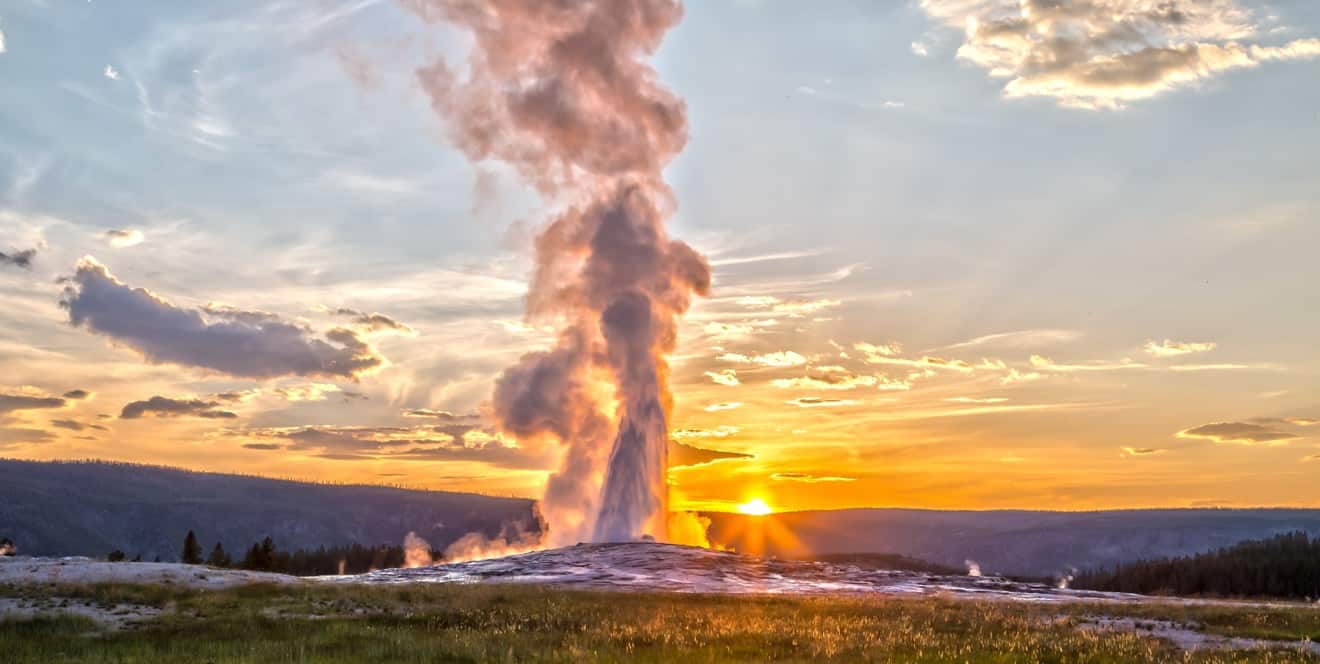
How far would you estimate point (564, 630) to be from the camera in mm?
32562

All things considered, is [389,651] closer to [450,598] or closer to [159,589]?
[450,598]

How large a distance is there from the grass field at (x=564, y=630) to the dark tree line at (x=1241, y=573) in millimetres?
105213

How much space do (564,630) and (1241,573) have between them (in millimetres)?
151892


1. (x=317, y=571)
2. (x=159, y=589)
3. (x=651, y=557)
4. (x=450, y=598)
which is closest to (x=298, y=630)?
(x=450, y=598)

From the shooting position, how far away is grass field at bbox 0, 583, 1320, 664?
2606 cm

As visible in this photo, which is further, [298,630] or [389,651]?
[298,630]

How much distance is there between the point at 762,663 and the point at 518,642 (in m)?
8.20

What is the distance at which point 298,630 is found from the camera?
33.4 metres

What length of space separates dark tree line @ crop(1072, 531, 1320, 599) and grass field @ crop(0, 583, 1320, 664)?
10521 centimetres

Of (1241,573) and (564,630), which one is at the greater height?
(564,630)

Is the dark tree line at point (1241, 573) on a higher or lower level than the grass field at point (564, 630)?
lower

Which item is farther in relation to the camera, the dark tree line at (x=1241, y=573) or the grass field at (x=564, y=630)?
the dark tree line at (x=1241, y=573)

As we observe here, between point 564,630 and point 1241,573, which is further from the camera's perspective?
point 1241,573

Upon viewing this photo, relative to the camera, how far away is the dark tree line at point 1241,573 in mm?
145375
